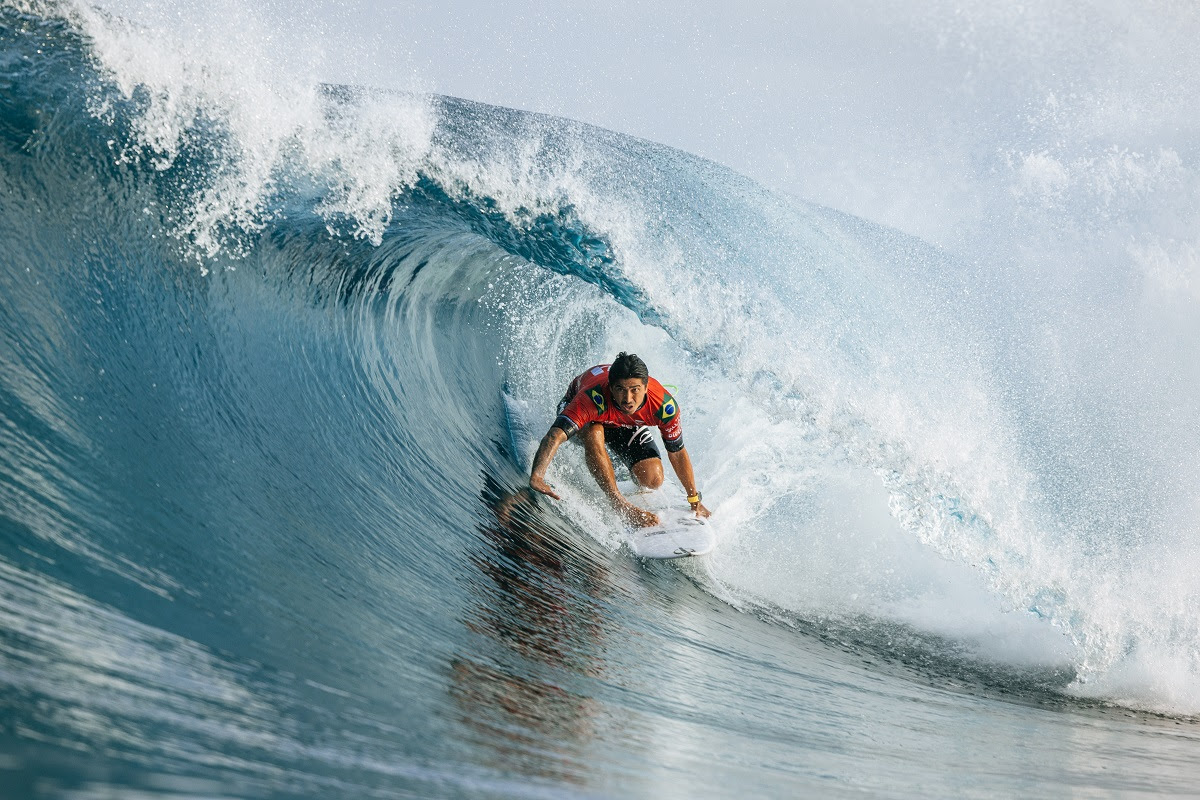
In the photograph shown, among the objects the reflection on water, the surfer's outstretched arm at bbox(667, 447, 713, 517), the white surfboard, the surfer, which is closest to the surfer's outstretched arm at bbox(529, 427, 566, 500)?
the surfer


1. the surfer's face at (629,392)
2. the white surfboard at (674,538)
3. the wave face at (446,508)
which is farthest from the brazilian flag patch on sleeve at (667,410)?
the wave face at (446,508)

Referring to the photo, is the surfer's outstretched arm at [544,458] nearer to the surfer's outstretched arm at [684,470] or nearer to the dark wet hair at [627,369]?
the dark wet hair at [627,369]

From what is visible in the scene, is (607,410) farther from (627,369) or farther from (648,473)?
(648,473)

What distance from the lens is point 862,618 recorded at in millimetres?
5254

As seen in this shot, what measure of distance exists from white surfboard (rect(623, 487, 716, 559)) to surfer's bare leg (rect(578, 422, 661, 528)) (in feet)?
0.27

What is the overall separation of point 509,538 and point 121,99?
4.09m

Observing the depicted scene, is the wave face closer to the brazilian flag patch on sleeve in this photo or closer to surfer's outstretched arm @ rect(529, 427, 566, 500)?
surfer's outstretched arm @ rect(529, 427, 566, 500)

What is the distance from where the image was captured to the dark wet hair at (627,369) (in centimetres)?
517

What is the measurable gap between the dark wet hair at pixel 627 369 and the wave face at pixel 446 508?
0.97 m

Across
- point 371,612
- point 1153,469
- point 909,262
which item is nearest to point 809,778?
point 371,612

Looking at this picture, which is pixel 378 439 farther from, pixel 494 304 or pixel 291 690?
pixel 494 304

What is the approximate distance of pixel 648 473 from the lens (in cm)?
597

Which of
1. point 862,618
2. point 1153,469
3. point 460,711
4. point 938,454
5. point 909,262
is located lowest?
point 460,711

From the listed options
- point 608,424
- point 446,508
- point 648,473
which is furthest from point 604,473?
point 446,508
